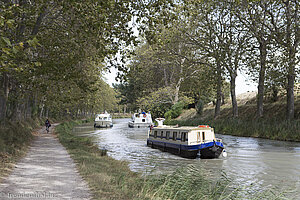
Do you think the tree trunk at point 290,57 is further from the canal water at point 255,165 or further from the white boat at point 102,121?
the white boat at point 102,121

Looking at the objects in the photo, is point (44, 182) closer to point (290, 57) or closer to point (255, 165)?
point (255, 165)

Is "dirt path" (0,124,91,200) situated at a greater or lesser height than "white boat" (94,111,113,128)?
lesser

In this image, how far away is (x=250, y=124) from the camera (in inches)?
1280

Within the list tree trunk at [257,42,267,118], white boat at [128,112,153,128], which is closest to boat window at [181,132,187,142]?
tree trunk at [257,42,267,118]

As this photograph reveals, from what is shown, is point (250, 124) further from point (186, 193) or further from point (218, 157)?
point (186, 193)

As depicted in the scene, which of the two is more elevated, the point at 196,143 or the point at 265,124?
the point at 265,124

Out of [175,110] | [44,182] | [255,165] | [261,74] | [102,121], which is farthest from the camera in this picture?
[102,121]

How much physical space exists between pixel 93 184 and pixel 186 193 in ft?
8.74

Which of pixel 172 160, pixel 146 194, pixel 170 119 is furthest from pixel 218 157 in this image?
pixel 170 119

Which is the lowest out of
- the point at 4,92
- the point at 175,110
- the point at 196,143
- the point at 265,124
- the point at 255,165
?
the point at 255,165

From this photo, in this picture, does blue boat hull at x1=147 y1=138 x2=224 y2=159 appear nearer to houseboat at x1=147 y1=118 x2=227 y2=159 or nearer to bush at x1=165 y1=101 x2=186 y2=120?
houseboat at x1=147 y1=118 x2=227 y2=159

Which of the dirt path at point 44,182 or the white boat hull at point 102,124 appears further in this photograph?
the white boat hull at point 102,124

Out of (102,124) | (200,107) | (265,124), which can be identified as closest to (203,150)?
(265,124)

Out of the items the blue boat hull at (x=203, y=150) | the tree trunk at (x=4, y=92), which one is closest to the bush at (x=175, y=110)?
the blue boat hull at (x=203, y=150)
